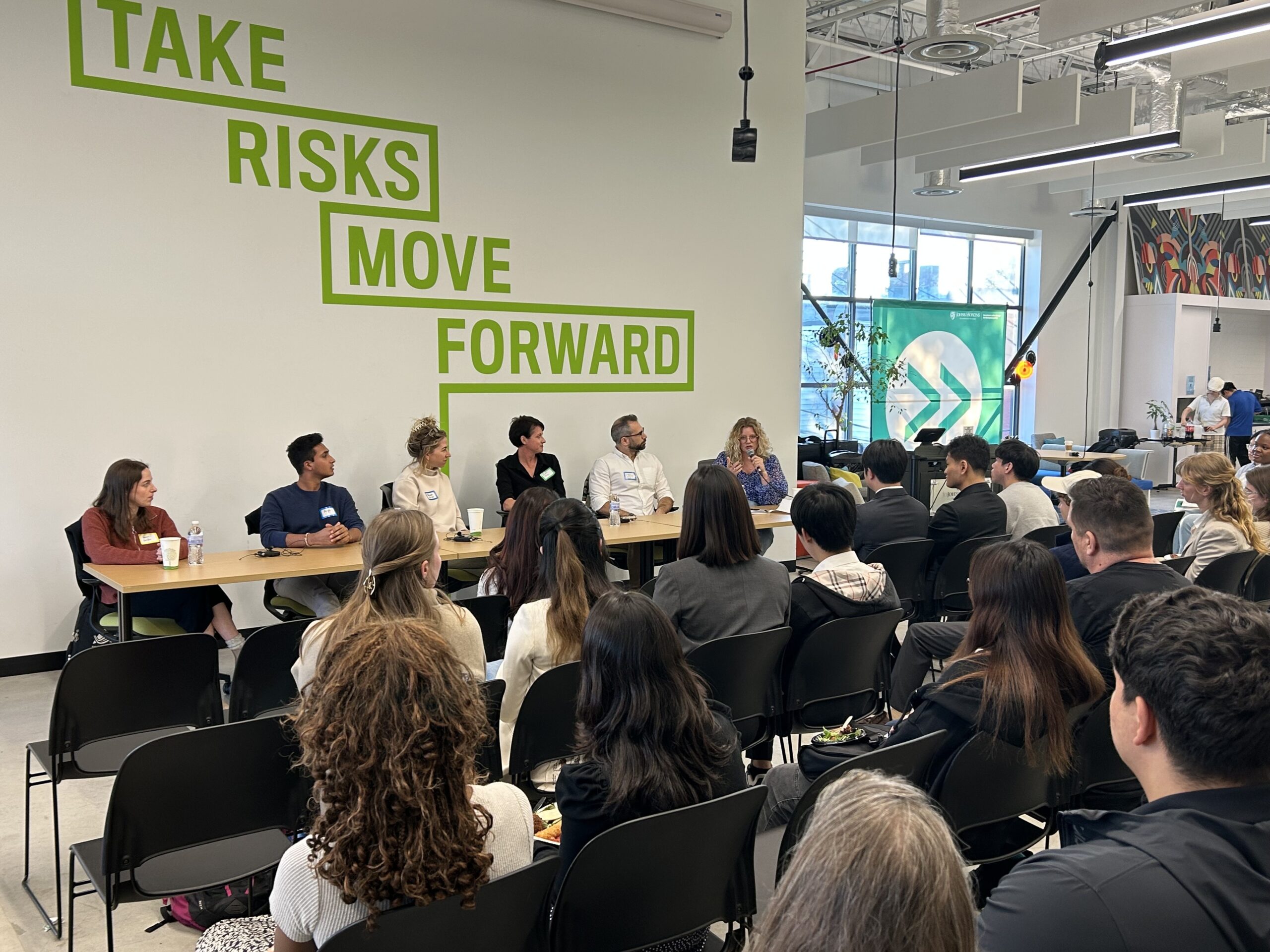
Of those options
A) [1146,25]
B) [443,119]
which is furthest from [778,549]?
[1146,25]

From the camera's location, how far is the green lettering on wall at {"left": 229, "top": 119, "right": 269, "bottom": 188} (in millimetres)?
5754

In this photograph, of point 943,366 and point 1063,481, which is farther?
point 943,366

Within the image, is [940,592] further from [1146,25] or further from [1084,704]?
[1146,25]

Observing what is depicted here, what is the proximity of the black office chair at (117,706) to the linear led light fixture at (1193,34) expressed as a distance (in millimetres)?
6728

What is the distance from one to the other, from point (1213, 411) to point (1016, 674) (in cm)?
1355

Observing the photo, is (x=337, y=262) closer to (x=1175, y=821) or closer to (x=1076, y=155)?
(x=1175, y=821)

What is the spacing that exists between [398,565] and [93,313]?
146 inches

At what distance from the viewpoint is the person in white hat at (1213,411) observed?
44.7 feet

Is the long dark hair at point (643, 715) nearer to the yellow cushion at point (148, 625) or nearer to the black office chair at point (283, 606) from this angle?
the yellow cushion at point (148, 625)

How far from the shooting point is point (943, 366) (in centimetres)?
1352

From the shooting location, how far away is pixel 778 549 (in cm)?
823

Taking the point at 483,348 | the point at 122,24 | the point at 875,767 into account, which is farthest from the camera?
the point at 483,348

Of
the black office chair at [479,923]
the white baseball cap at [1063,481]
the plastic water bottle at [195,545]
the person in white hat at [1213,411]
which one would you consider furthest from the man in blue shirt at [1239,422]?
→ the black office chair at [479,923]

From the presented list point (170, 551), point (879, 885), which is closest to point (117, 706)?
point (170, 551)
